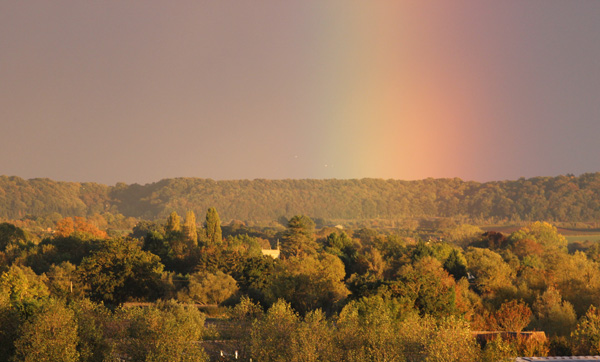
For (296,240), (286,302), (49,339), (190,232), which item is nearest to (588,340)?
(286,302)

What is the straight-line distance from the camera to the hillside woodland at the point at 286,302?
102 ft

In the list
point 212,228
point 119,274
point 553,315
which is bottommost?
point 553,315

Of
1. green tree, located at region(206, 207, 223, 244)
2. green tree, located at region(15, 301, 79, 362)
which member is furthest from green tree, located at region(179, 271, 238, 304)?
green tree, located at region(206, 207, 223, 244)

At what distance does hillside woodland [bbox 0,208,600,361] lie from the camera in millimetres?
30969

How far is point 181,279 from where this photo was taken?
66438 mm

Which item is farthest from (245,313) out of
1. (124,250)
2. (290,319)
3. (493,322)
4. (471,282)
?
(471,282)

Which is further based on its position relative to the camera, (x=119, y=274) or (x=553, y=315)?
(x=119, y=274)

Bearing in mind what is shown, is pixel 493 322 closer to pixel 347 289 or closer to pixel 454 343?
pixel 347 289

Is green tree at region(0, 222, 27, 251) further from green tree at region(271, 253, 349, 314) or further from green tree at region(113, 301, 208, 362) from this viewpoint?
green tree at region(113, 301, 208, 362)

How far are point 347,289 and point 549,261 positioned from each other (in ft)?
96.8

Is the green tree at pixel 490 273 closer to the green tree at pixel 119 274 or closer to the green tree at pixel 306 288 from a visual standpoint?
the green tree at pixel 306 288

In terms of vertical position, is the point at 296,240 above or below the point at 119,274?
above

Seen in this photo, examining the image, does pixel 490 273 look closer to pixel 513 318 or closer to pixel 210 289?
pixel 513 318

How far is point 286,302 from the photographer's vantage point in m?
52.9
